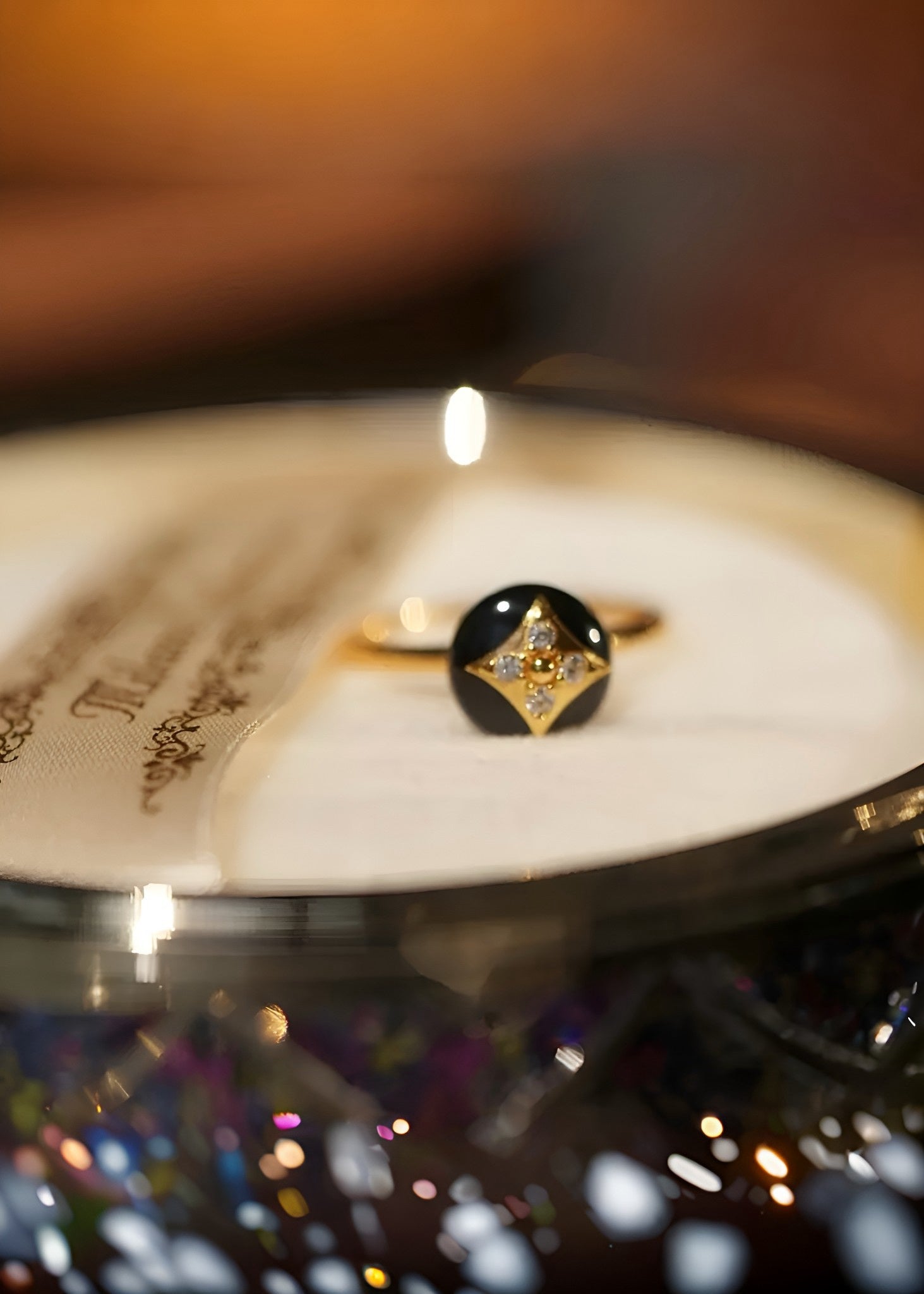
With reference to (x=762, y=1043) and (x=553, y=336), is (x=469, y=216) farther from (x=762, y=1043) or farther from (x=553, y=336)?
(x=762, y=1043)

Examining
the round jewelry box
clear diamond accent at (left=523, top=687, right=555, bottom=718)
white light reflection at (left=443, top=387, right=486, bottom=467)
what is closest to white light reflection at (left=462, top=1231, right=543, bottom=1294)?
the round jewelry box

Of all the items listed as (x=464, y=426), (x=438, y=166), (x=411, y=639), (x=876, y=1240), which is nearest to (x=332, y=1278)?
(x=876, y=1240)

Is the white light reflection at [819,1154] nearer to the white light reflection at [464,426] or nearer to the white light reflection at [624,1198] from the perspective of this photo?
the white light reflection at [624,1198]

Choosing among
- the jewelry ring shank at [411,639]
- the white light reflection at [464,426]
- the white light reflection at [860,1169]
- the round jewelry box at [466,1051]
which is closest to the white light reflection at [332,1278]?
the round jewelry box at [466,1051]

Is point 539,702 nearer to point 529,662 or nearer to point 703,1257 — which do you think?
point 529,662

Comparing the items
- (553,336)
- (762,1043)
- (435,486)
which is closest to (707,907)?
(762,1043)
